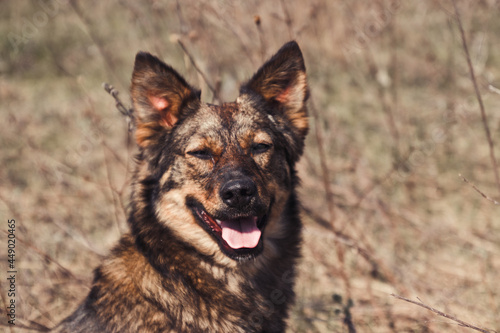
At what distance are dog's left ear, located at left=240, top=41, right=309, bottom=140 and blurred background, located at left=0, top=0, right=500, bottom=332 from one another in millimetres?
544

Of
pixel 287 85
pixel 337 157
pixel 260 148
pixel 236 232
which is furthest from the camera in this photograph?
pixel 337 157

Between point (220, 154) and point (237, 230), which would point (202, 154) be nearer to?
point (220, 154)

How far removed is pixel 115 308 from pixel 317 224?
12.0 ft

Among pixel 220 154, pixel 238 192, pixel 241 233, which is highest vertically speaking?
pixel 220 154

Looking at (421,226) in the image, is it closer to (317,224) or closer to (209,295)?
(317,224)

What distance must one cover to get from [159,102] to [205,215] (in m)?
0.91

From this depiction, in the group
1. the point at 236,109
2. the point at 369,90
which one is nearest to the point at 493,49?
the point at 369,90

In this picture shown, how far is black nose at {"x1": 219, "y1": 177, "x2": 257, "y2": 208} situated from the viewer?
3.12 metres

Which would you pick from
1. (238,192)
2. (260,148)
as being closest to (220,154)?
(260,148)

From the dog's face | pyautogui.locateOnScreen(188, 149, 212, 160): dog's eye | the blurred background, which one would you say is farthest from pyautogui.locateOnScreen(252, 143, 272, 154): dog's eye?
the blurred background

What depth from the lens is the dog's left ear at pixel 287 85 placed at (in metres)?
3.61

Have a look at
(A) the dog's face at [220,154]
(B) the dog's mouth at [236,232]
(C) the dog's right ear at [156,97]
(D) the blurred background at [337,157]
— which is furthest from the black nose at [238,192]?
(D) the blurred background at [337,157]

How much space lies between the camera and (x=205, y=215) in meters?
3.36

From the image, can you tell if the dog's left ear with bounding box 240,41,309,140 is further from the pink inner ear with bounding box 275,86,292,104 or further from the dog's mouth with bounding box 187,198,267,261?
the dog's mouth with bounding box 187,198,267,261
